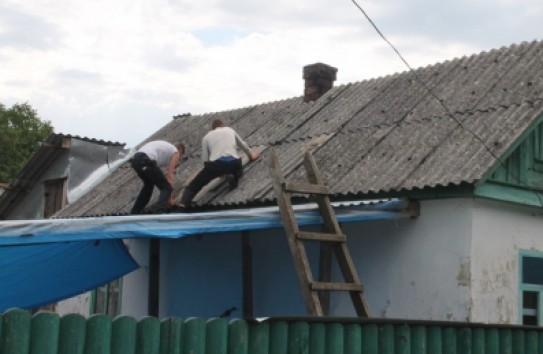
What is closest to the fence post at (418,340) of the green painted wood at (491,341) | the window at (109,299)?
the green painted wood at (491,341)

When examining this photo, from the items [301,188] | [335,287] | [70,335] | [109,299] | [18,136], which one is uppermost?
[18,136]

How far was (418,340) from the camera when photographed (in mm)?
6820

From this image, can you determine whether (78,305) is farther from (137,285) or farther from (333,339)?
(333,339)

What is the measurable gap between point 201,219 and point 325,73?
24.8 feet

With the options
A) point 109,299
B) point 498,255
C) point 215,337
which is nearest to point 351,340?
point 215,337

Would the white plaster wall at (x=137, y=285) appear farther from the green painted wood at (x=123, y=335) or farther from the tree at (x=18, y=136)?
the tree at (x=18, y=136)

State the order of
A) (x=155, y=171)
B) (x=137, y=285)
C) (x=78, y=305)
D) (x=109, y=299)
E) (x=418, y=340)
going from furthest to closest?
1. (x=78, y=305)
2. (x=109, y=299)
3. (x=137, y=285)
4. (x=155, y=171)
5. (x=418, y=340)

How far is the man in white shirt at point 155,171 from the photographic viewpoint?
11.9m

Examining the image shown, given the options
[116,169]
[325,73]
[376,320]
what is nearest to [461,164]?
[376,320]

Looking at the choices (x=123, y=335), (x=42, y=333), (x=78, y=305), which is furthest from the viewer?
(x=78, y=305)

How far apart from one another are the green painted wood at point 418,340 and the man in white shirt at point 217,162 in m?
5.25

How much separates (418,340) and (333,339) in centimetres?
92

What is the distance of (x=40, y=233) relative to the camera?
7.40 m

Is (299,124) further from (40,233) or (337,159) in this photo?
(40,233)
